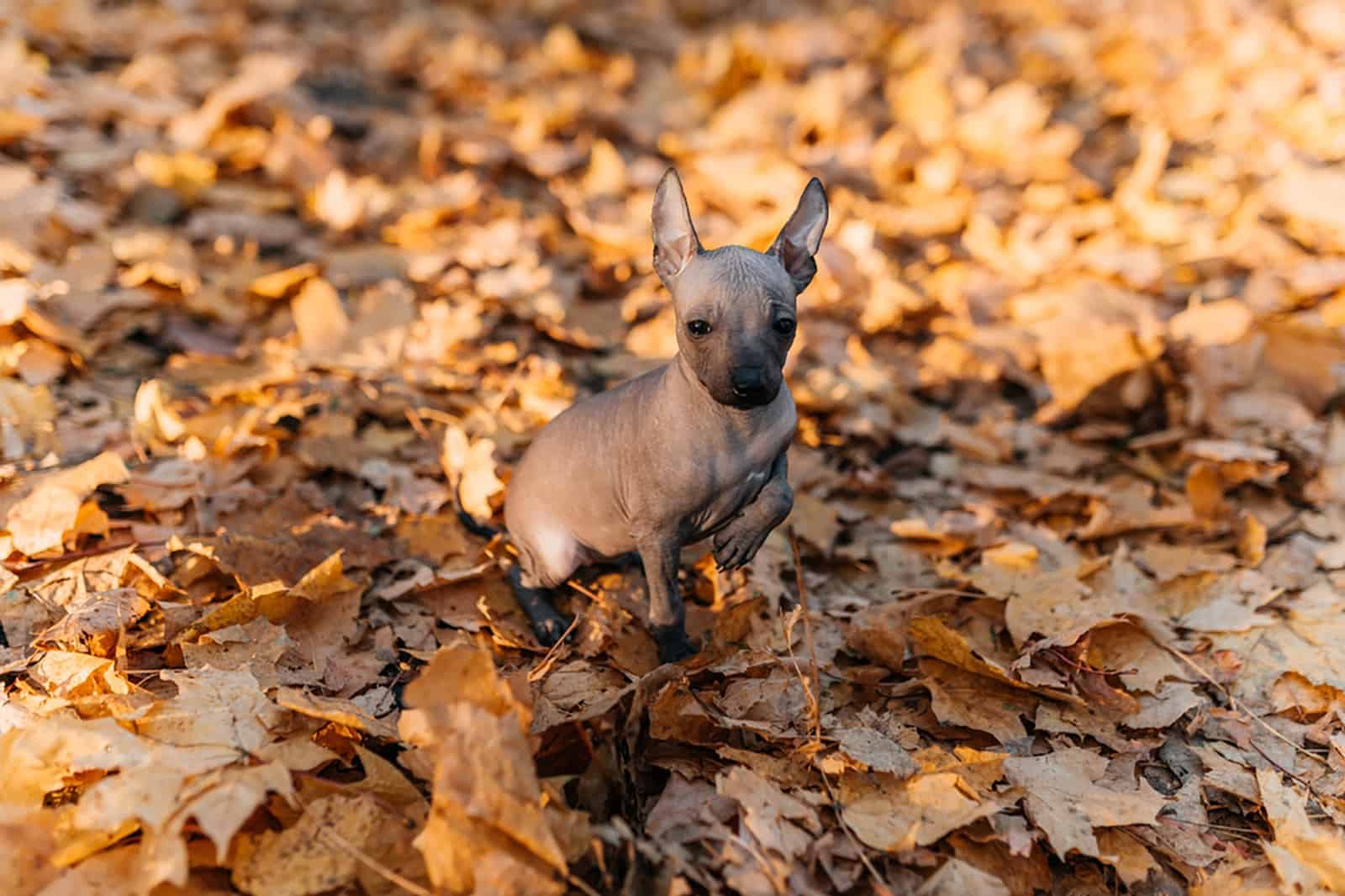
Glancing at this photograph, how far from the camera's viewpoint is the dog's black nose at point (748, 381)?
2146 mm

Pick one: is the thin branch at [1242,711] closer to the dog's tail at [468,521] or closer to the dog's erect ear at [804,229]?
the dog's erect ear at [804,229]

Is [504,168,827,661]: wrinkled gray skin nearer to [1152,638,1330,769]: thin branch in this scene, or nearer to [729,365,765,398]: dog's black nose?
[729,365,765,398]: dog's black nose

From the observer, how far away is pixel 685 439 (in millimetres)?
2377

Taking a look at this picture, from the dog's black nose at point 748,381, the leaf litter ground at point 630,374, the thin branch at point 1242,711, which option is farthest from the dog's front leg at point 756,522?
the thin branch at point 1242,711

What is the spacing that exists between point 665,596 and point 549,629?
0.43 meters

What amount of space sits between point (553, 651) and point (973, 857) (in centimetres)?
116

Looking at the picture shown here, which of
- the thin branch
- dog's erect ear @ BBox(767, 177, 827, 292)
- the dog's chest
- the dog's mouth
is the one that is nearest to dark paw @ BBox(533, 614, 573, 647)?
the dog's chest

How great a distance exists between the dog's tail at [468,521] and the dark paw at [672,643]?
0.75 m

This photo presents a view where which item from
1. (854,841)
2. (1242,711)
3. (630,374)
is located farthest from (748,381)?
(630,374)

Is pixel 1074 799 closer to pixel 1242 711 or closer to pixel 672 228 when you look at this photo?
pixel 1242 711

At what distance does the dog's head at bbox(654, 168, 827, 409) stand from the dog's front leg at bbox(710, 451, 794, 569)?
362mm

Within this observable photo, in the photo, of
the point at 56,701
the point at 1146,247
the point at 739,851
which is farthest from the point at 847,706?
the point at 1146,247

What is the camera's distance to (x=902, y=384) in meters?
4.40

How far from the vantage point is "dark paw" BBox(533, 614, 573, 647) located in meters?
2.80
